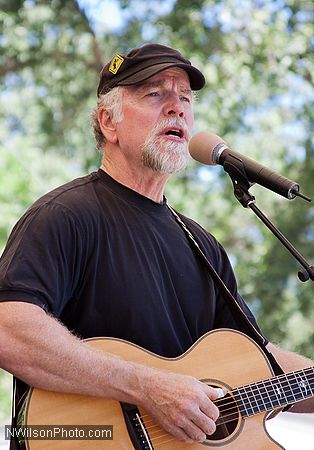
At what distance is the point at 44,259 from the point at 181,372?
19.5 inches

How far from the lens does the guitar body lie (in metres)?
1.96

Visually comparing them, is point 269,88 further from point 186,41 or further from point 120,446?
point 120,446

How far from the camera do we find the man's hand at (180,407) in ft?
6.61

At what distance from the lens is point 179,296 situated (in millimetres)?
2432

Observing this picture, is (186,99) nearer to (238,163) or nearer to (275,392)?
(238,163)

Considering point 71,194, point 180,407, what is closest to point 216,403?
point 180,407

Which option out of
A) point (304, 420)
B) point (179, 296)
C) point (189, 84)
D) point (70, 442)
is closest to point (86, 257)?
point (179, 296)

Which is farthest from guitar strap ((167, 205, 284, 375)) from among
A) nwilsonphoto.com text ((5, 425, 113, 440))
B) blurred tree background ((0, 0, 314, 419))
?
blurred tree background ((0, 0, 314, 419))

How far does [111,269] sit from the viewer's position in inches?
89.7

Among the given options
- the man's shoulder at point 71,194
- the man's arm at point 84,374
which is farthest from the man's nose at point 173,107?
the man's arm at point 84,374

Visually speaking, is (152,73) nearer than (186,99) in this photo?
Yes

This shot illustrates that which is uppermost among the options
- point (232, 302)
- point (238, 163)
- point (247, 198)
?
point (238, 163)

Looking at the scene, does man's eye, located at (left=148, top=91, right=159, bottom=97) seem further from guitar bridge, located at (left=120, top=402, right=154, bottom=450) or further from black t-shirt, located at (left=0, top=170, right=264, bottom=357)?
guitar bridge, located at (left=120, top=402, right=154, bottom=450)

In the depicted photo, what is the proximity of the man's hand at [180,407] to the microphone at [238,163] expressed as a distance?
60 cm
